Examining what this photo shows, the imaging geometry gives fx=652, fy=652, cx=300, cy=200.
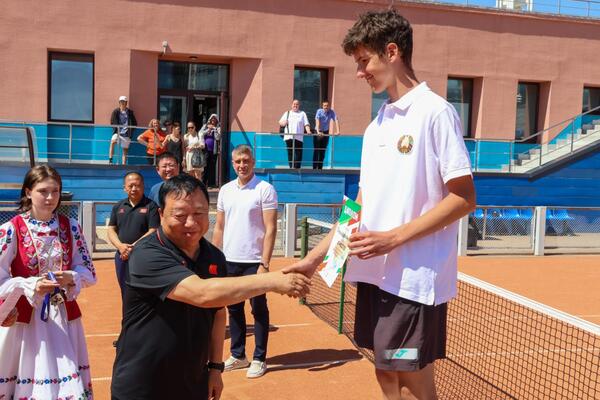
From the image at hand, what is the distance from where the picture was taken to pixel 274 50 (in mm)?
20203

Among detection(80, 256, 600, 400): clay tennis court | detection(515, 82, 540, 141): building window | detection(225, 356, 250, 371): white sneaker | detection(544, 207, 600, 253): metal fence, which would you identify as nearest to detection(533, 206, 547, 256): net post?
detection(544, 207, 600, 253): metal fence

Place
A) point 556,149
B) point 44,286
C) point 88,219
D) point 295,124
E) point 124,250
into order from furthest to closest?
point 556,149 → point 295,124 → point 88,219 → point 124,250 → point 44,286

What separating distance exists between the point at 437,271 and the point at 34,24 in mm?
17995

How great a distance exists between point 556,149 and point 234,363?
1769 cm

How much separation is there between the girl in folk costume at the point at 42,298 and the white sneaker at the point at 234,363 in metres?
2.35

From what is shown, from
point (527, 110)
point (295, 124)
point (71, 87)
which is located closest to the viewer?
point (295, 124)

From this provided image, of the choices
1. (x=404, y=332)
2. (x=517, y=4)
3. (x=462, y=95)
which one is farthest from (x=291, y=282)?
(x=517, y=4)

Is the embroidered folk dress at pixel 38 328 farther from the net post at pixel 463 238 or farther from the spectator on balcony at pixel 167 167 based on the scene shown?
the net post at pixel 463 238

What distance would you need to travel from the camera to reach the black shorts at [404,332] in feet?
9.25

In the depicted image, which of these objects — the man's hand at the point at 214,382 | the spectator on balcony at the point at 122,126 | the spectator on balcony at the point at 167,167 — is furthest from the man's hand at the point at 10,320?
the spectator on balcony at the point at 122,126

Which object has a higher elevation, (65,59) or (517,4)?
(517,4)

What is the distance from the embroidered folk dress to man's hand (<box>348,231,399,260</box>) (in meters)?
2.46

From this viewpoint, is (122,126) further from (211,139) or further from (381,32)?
(381,32)

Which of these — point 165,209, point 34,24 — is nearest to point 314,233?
point 165,209
